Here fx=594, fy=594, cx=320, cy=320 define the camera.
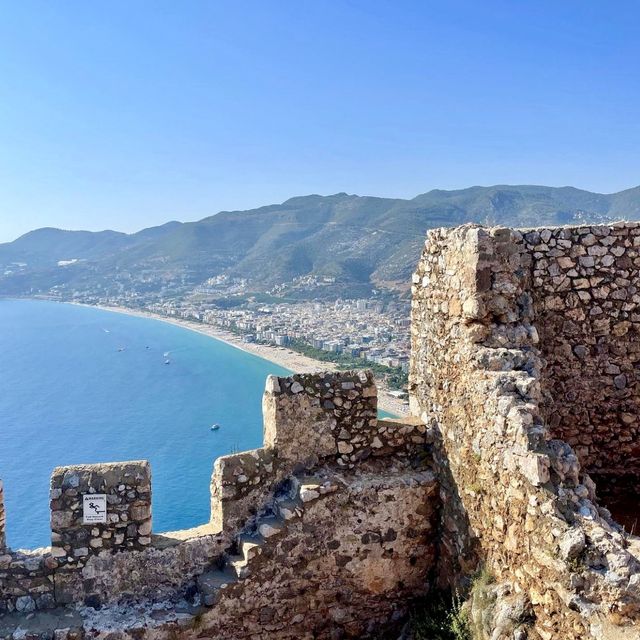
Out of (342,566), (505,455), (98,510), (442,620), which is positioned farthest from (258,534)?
(505,455)

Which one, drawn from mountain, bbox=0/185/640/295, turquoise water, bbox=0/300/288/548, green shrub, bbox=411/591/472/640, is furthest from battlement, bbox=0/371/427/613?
mountain, bbox=0/185/640/295

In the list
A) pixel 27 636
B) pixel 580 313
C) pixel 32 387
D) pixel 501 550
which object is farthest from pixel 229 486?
pixel 32 387

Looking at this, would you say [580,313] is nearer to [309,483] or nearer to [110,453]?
[309,483]

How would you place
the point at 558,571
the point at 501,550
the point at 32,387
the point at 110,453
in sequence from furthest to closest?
the point at 32,387
the point at 110,453
the point at 501,550
the point at 558,571

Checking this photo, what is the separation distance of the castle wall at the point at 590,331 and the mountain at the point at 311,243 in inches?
1966

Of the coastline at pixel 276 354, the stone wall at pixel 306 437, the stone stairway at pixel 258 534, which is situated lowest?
the coastline at pixel 276 354

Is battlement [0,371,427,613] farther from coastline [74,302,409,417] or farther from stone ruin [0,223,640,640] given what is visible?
coastline [74,302,409,417]

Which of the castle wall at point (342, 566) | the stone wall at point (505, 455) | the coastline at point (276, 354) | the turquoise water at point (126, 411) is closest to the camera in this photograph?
the stone wall at point (505, 455)

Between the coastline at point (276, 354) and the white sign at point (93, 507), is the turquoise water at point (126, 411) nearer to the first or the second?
the coastline at point (276, 354)

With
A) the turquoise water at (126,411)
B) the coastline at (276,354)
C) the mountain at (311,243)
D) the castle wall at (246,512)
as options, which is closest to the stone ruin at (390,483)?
the castle wall at (246,512)

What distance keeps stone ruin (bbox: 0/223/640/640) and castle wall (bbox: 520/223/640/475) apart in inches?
0.5

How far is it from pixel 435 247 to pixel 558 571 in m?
2.80

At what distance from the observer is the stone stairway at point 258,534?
184 inches

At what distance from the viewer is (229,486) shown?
191 inches
